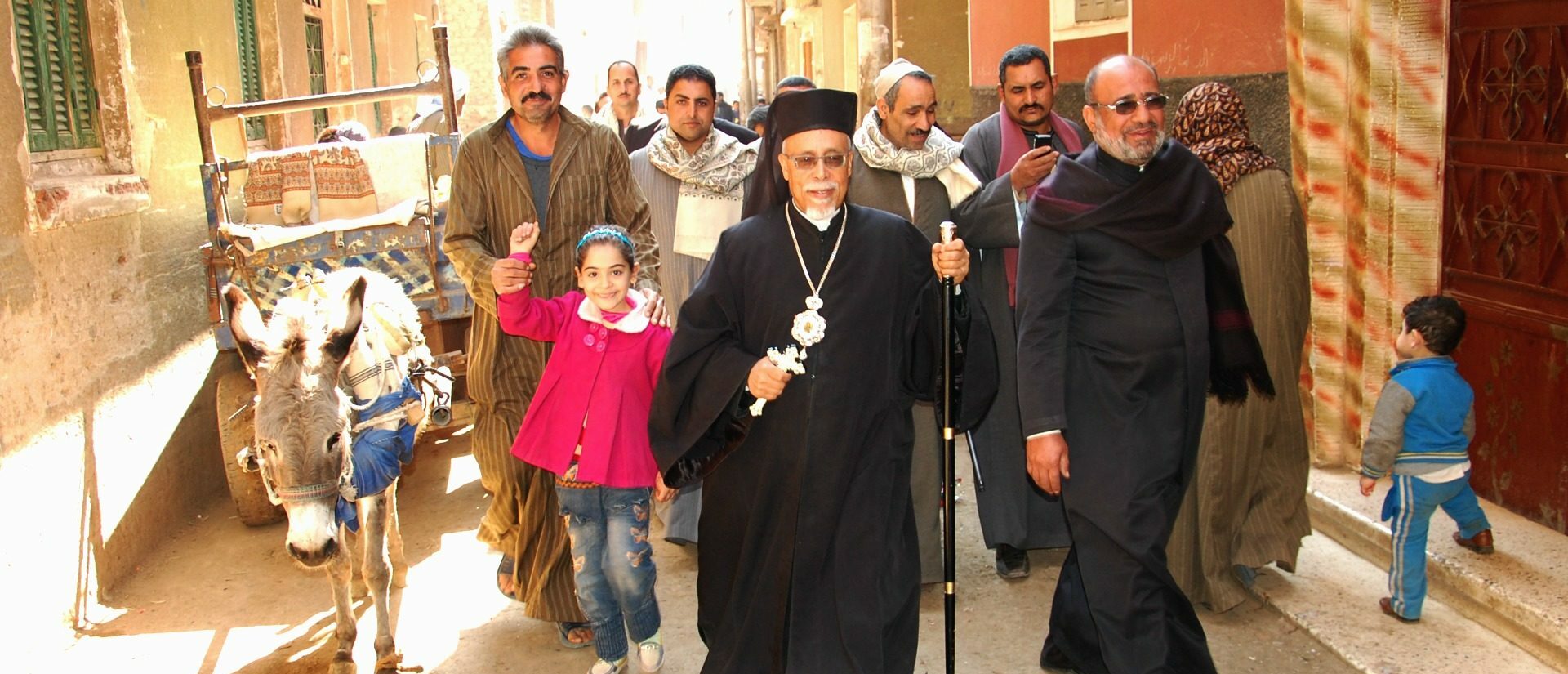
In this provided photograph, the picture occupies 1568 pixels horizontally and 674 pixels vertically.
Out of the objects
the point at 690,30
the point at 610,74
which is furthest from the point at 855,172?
the point at 690,30

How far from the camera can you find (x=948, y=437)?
4.00m

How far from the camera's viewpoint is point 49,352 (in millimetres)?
5555

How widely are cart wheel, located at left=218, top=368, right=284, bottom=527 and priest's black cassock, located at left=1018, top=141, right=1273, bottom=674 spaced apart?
436 cm

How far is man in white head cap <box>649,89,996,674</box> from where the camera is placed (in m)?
3.87

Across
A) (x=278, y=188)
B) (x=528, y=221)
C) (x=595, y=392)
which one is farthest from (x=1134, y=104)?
(x=278, y=188)

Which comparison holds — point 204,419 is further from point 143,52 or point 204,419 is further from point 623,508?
point 623,508

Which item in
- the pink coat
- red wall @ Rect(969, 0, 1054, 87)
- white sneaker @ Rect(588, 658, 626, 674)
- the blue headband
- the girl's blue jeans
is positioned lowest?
white sneaker @ Rect(588, 658, 626, 674)

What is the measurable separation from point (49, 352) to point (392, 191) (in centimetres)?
207

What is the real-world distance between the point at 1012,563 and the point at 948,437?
1800mm

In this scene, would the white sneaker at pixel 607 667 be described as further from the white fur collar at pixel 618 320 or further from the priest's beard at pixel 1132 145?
the priest's beard at pixel 1132 145

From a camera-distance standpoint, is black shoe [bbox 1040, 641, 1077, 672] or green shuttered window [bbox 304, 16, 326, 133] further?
green shuttered window [bbox 304, 16, 326, 133]

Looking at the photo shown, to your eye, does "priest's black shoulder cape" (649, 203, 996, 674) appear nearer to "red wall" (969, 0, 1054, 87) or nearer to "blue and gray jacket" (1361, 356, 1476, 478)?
"blue and gray jacket" (1361, 356, 1476, 478)

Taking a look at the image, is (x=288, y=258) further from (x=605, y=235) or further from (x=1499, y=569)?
(x=1499, y=569)

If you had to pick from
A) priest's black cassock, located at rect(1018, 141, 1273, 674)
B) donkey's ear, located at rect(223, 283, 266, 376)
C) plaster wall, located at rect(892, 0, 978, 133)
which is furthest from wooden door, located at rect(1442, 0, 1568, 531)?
plaster wall, located at rect(892, 0, 978, 133)
